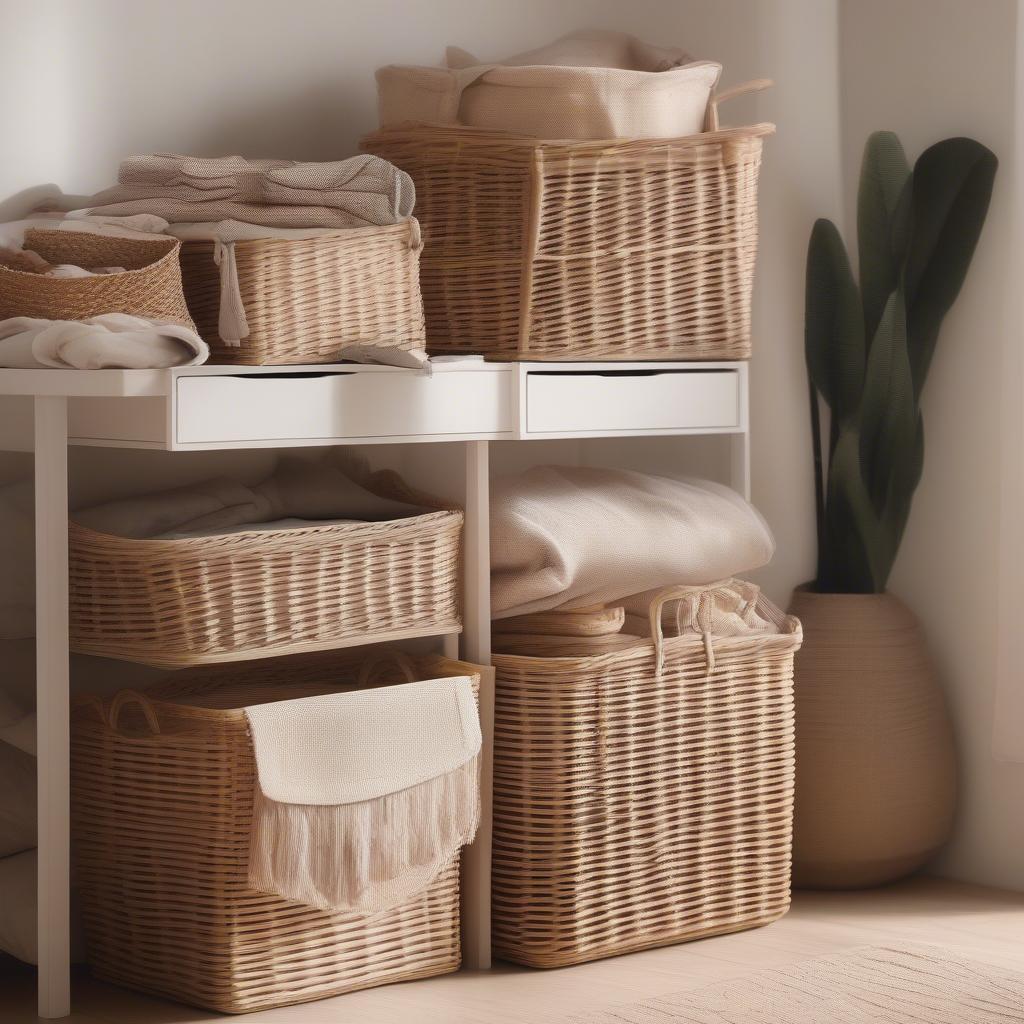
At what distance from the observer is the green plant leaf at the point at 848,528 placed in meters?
2.97

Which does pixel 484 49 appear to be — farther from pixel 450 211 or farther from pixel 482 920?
pixel 482 920

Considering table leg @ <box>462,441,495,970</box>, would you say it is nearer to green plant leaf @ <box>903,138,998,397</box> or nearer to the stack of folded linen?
the stack of folded linen

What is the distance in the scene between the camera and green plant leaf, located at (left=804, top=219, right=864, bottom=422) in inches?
118

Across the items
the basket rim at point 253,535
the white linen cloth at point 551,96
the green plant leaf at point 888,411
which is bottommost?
the basket rim at point 253,535

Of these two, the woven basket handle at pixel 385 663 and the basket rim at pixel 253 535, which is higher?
the basket rim at pixel 253 535

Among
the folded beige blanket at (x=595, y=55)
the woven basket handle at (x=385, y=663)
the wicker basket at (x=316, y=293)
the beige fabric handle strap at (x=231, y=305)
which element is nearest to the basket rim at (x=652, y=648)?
the woven basket handle at (x=385, y=663)

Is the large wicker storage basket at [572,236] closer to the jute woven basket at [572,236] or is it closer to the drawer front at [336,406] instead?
the jute woven basket at [572,236]

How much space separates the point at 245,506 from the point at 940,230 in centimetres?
133

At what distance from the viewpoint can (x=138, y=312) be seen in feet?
7.06

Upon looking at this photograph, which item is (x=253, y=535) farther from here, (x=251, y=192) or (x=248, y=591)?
(x=251, y=192)

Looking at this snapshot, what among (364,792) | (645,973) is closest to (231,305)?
(364,792)

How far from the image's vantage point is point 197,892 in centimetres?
222

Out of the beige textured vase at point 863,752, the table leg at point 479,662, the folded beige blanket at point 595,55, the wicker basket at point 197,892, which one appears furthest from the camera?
the beige textured vase at point 863,752

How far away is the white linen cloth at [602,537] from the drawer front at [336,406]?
0.14 m
